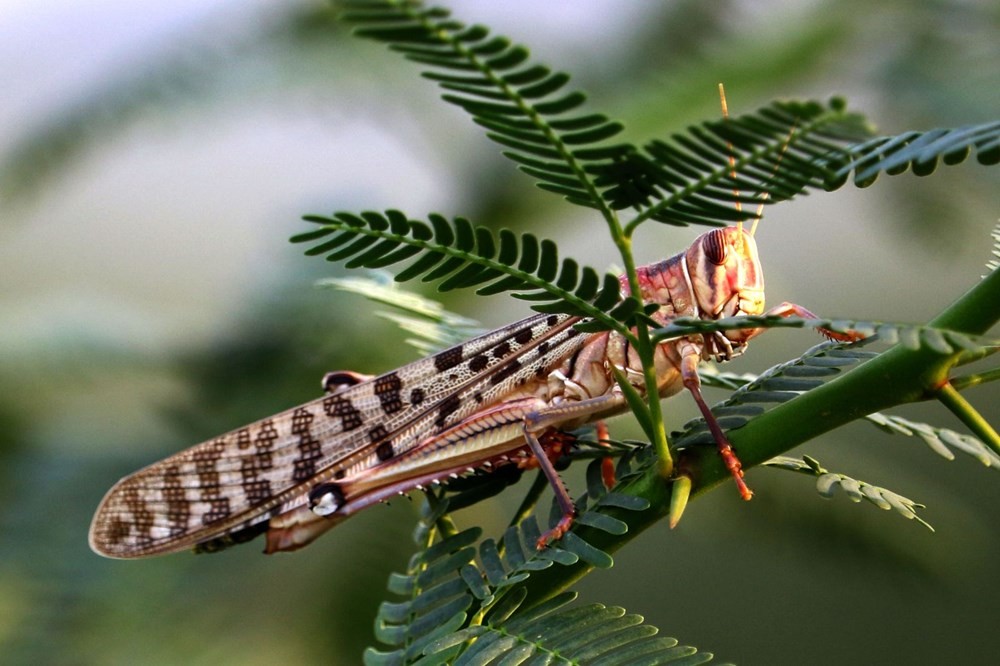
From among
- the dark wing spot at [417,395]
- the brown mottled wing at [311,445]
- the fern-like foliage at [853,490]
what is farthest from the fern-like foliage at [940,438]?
the dark wing spot at [417,395]

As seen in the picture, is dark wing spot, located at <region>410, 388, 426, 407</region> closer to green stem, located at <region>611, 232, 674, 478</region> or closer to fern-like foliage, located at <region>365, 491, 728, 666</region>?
fern-like foliage, located at <region>365, 491, 728, 666</region>

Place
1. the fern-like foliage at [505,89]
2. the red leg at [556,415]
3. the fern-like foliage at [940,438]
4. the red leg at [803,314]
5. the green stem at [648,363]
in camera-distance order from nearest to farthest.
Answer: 1. the fern-like foliage at [505,89]
2. the green stem at [648,363]
3. the fern-like foliage at [940,438]
4. the red leg at [803,314]
5. the red leg at [556,415]

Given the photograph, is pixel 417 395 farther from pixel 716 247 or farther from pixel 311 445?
pixel 716 247

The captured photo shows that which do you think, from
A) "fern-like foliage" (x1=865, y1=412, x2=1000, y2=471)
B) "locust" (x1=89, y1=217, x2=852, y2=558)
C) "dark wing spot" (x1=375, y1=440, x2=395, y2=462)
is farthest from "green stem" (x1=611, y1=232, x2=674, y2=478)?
"dark wing spot" (x1=375, y1=440, x2=395, y2=462)

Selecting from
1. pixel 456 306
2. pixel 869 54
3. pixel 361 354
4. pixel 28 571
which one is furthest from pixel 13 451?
pixel 869 54

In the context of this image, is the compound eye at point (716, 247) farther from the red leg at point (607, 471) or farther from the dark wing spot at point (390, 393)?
the dark wing spot at point (390, 393)

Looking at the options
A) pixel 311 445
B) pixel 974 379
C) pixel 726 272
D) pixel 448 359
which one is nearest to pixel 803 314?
pixel 726 272
